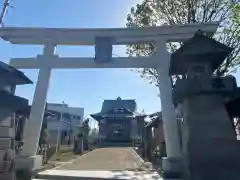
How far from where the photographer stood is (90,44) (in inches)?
488

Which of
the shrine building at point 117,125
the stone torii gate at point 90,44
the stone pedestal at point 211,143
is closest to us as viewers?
the stone pedestal at point 211,143

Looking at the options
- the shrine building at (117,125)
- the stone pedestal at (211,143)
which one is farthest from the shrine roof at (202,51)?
the shrine building at (117,125)

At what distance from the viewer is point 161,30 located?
460 inches

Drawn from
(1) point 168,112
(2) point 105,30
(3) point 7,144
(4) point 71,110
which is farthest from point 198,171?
(4) point 71,110

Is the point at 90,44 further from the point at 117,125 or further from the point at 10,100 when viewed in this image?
the point at 117,125

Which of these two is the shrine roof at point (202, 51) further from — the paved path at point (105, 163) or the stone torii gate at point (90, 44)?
the paved path at point (105, 163)

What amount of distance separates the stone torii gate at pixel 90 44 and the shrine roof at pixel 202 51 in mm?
2280

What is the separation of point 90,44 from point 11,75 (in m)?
6.80

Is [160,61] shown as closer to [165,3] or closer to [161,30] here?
[161,30]

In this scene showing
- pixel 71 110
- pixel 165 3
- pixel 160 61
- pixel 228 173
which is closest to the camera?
pixel 228 173

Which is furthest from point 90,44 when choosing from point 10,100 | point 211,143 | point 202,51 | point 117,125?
point 117,125

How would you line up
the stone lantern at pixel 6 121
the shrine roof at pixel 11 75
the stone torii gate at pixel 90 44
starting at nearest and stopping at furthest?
the stone lantern at pixel 6 121, the shrine roof at pixel 11 75, the stone torii gate at pixel 90 44

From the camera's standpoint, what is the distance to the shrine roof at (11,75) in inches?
220

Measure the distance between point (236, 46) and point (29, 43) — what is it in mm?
10680
